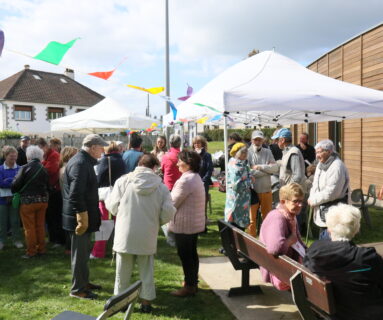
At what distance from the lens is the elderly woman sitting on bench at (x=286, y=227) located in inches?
130

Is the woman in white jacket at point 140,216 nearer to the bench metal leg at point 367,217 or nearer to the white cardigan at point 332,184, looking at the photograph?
the white cardigan at point 332,184

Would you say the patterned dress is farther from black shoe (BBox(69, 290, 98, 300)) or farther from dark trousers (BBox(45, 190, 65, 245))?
dark trousers (BBox(45, 190, 65, 245))

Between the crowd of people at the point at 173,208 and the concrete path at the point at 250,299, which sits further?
the concrete path at the point at 250,299

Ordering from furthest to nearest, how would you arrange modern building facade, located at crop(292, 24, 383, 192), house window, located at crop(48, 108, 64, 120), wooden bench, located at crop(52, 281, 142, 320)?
house window, located at crop(48, 108, 64, 120) < modern building facade, located at crop(292, 24, 383, 192) < wooden bench, located at crop(52, 281, 142, 320)

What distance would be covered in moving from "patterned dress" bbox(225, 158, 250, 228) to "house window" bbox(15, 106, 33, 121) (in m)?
38.2

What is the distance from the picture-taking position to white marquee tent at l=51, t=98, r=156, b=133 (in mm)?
10227

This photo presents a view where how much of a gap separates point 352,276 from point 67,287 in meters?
3.43

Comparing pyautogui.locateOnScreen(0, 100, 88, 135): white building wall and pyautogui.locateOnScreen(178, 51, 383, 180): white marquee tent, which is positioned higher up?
pyautogui.locateOnScreen(0, 100, 88, 135): white building wall

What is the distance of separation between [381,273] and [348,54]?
1026 cm

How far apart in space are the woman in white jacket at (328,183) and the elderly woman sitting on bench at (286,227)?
1271 mm

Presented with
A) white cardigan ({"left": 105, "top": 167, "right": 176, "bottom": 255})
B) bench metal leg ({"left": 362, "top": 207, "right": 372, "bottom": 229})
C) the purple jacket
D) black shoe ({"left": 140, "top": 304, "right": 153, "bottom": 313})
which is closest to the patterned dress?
white cardigan ({"left": 105, "top": 167, "right": 176, "bottom": 255})

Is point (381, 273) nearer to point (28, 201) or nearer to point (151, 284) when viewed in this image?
point (151, 284)

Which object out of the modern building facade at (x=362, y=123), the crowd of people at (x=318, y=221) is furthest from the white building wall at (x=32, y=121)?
the crowd of people at (x=318, y=221)

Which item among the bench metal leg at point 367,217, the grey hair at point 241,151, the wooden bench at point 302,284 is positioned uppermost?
the grey hair at point 241,151
